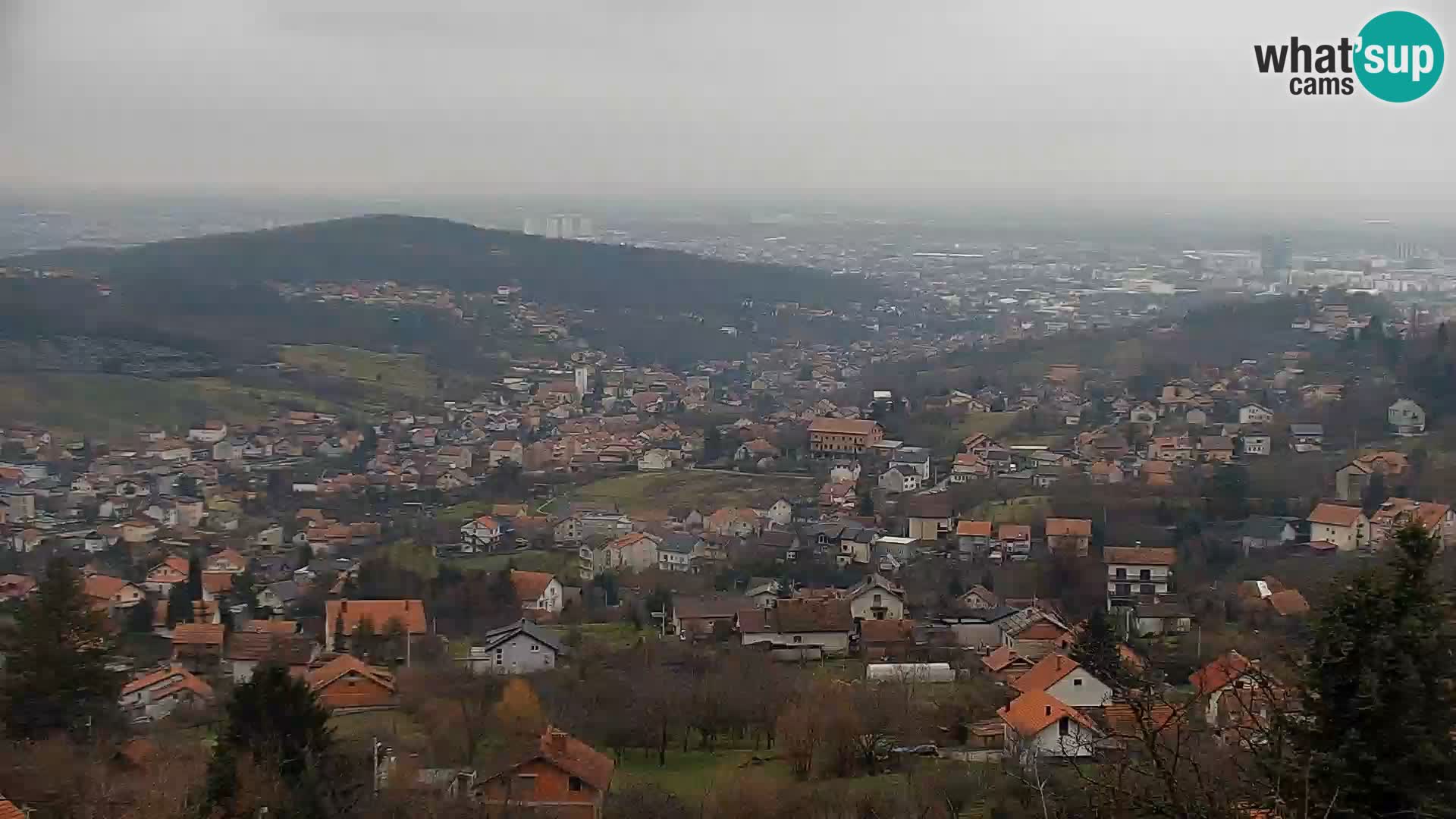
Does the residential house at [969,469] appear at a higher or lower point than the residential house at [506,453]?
higher

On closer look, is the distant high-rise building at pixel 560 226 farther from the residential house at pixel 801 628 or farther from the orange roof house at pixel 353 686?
the orange roof house at pixel 353 686

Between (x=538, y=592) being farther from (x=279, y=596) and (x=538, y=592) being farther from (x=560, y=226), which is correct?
(x=560, y=226)

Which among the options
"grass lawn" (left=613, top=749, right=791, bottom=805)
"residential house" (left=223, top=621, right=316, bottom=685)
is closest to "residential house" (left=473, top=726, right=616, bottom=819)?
"grass lawn" (left=613, top=749, right=791, bottom=805)

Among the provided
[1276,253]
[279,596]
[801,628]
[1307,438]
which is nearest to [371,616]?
[279,596]

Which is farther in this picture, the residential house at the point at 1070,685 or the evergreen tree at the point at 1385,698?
the residential house at the point at 1070,685

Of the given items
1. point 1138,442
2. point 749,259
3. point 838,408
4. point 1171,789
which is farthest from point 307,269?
point 1171,789

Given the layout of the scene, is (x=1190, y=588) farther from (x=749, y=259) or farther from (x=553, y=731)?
(x=749, y=259)

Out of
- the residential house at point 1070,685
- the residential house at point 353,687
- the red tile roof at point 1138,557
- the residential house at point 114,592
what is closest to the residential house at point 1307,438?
the red tile roof at point 1138,557
